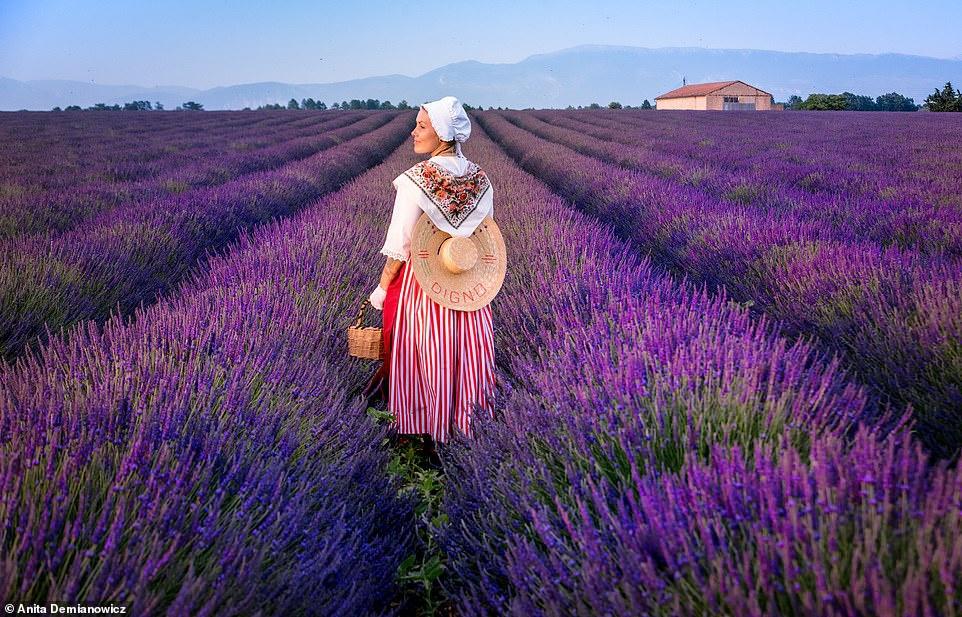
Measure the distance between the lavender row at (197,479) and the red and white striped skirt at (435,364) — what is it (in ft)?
0.80

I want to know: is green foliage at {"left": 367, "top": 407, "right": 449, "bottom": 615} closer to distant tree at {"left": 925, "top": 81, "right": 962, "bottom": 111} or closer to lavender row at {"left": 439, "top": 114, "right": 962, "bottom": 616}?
lavender row at {"left": 439, "top": 114, "right": 962, "bottom": 616}

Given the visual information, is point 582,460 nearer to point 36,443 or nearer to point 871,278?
point 36,443

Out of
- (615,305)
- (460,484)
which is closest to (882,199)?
(615,305)

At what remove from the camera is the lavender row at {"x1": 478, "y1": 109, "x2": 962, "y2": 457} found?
2.33m

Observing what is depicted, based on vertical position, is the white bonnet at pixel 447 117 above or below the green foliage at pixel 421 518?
above

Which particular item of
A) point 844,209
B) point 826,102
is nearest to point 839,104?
point 826,102

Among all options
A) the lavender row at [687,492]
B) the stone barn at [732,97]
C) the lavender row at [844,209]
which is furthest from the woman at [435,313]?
the stone barn at [732,97]

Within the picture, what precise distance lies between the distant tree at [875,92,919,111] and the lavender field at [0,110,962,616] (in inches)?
2317

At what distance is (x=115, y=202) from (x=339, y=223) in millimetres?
2828

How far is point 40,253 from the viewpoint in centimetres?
364

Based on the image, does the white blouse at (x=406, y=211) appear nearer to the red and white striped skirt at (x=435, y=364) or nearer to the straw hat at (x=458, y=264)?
the straw hat at (x=458, y=264)

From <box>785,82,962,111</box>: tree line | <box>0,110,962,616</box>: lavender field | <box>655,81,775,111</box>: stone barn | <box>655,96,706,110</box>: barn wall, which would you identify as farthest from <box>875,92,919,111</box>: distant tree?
<box>0,110,962,616</box>: lavender field

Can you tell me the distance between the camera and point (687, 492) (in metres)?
1.27

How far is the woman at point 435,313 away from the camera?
2557mm
